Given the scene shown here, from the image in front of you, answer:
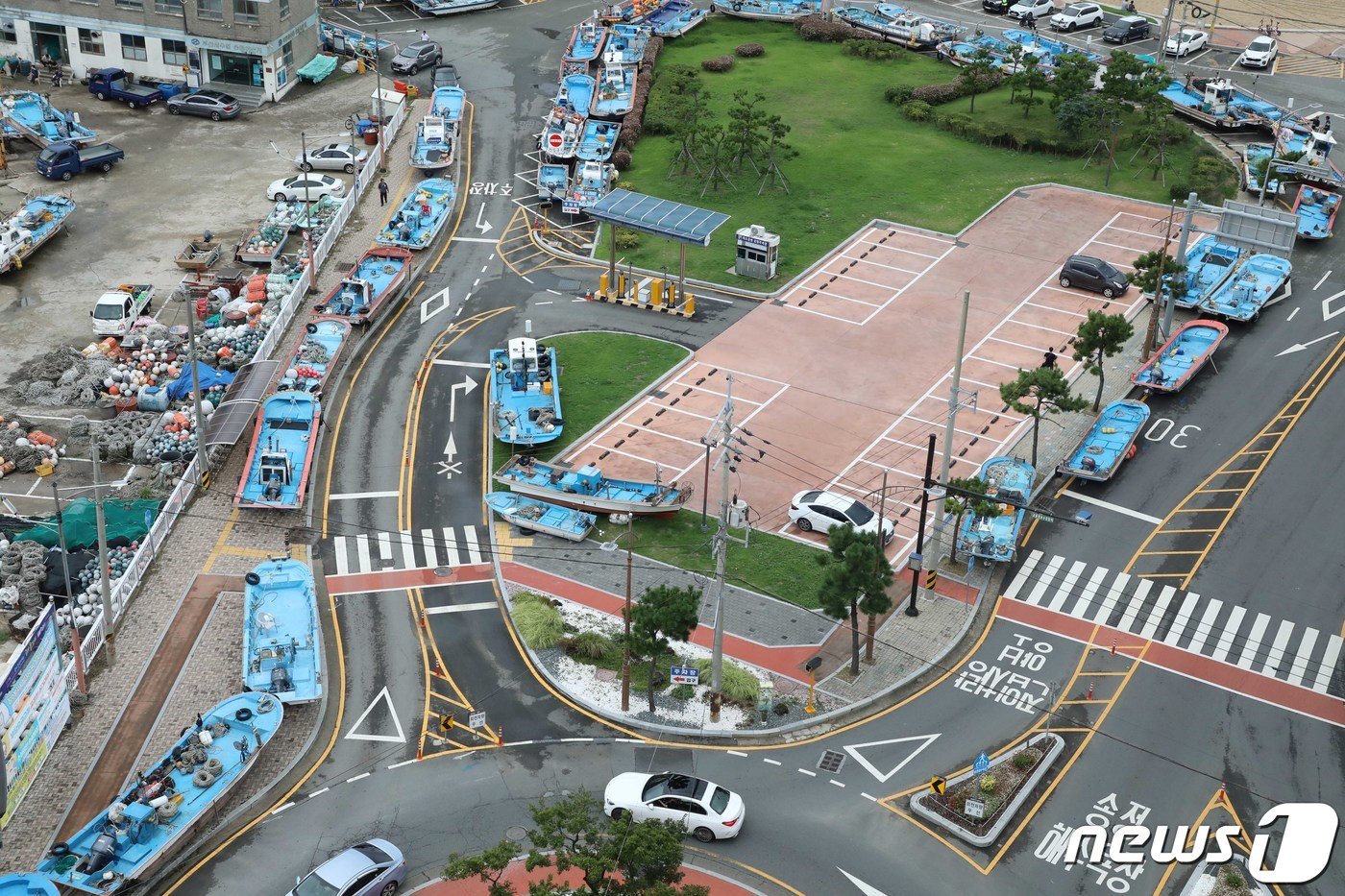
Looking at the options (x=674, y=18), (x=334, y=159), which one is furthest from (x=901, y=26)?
(x=334, y=159)

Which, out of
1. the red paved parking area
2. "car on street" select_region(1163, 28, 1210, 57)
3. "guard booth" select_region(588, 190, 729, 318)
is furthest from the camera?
"car on street" select_region(1163, 28, 1210, 57)

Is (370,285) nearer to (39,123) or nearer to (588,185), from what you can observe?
(588,185)

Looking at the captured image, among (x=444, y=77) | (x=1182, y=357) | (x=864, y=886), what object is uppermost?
(x=444, y=77)

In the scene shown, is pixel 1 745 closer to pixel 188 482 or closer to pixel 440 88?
pixel 188 482

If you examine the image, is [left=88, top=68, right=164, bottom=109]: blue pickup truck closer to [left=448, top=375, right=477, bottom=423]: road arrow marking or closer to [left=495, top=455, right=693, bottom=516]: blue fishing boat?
[left=448, top=375, right=477, bottom=423]: road arrow marking

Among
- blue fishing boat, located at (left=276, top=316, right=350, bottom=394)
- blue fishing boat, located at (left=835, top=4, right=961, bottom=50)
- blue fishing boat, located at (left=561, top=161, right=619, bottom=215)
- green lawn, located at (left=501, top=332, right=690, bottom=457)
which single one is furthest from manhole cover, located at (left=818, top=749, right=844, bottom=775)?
blue fishing boat, located at (left=835, top=4, right=961, bottom=50)

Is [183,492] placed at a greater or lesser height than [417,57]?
lesser
